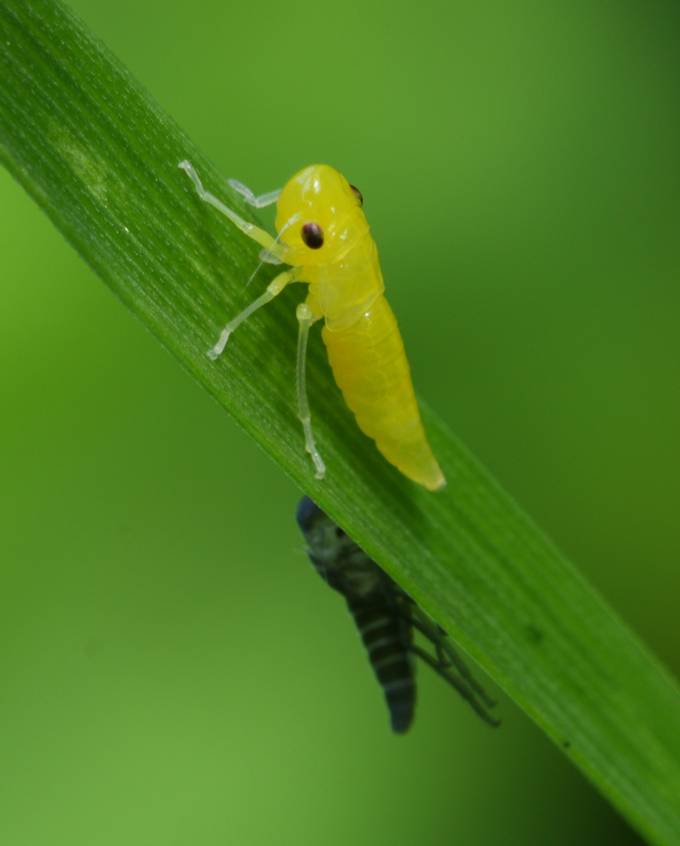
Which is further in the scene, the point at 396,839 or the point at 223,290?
the point at 396,839

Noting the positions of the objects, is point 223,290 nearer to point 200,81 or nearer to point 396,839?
point 200,81

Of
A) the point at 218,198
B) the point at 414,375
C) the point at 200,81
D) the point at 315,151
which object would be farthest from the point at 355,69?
the point at 218,198

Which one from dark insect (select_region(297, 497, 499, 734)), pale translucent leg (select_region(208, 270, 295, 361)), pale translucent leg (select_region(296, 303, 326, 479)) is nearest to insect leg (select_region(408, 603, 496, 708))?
dark insect (select_region(297, 497, 499, 734))

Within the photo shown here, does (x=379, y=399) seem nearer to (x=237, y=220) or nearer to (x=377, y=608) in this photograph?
(x=237, y=220)

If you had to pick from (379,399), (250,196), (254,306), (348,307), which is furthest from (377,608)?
(250,196)

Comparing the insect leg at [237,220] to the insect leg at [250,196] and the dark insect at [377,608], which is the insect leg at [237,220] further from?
the dark insect at [377,608]

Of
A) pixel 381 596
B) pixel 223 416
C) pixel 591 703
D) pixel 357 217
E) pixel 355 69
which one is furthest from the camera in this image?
pixel 355 69

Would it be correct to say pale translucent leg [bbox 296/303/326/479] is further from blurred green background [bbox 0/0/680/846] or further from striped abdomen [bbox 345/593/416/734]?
blurred green background [bbox 0/0/680/846]
